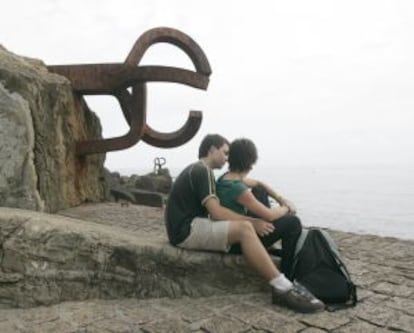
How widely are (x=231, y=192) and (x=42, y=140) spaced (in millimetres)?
4765

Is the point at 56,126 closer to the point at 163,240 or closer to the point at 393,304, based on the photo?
the point at 163,240

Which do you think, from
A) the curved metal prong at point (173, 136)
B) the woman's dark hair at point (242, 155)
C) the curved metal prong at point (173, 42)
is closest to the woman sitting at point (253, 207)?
the woman's dark hair at point (242, 155)

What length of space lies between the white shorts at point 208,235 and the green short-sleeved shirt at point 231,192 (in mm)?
214

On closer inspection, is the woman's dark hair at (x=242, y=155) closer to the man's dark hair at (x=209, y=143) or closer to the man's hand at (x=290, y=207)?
the man's dark hair at (x=209, y=143)

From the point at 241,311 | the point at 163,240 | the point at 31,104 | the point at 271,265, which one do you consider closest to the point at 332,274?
the point at 271,265

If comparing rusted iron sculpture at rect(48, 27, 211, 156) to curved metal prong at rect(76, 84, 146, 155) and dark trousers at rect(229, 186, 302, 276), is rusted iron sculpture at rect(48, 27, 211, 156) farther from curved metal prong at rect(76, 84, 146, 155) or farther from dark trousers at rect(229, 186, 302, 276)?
dark trousers at rect(229, 186, 302, 276)

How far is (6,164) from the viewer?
5.77 meters

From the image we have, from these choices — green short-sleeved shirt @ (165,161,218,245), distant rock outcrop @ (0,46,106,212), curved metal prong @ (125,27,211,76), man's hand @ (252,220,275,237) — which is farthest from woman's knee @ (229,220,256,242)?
curved metal prong @ (125,27,211,76)

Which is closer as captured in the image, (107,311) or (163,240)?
(107,311)

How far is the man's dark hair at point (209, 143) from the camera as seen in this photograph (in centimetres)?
383

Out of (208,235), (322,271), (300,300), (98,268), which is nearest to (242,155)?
(208,235)

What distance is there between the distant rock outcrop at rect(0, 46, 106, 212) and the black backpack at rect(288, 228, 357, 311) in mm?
3803

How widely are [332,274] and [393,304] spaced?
1.81 feet

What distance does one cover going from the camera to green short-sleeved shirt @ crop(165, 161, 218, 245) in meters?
3.73
